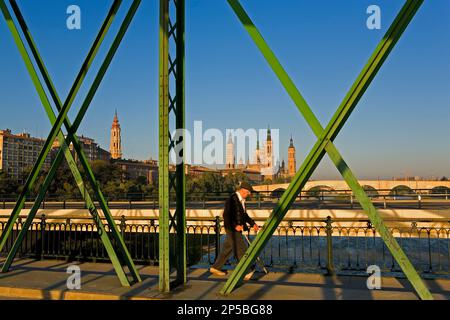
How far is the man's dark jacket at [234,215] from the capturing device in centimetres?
756

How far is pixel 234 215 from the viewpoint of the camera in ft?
25.1

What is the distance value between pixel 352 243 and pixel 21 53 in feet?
84.3

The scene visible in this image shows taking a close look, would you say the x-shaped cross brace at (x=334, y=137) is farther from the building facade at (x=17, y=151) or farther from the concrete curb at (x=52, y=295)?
the building facade at (x=17, y=151)

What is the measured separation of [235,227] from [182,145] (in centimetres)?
184

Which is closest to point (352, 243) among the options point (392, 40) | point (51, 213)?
point (51, 213)

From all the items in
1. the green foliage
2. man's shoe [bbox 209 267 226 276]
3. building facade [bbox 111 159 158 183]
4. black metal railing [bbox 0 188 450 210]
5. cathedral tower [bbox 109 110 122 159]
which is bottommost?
man's shoe [bbox 209 267 226 276]

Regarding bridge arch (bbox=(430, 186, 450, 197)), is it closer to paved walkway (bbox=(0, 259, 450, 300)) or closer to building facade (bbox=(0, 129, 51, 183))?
paved walkway (bbox=(0, 259, 450, 300))

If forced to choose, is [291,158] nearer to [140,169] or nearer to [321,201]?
[140,169]

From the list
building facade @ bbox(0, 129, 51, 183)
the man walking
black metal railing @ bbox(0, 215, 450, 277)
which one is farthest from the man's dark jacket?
building facade @ bbox(0, 129, 51, 183)

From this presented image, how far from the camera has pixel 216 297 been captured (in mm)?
6191

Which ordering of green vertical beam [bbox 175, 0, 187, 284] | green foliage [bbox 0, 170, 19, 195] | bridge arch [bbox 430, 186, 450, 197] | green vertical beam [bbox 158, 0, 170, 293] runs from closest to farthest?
green vertical beam [bbox 158, 0, 170, 293]
green vertical beam [bbox 175, 0, 187, 284]
bridge arch [bbox 430, 186, 450, 197]
green foliage [bbox 0, 170, 19, 195]

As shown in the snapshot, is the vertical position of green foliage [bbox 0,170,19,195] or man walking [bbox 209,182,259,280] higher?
green foliage [bbox 0,170,19,195]

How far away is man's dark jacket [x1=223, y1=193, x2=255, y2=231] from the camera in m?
7.56
